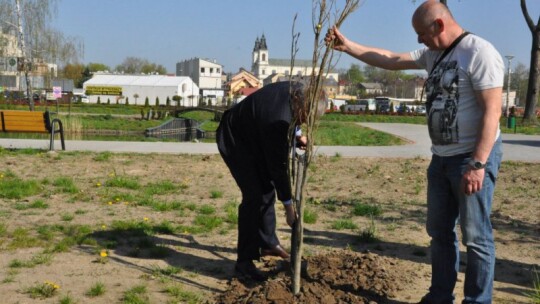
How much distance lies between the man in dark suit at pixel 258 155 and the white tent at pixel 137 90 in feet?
219

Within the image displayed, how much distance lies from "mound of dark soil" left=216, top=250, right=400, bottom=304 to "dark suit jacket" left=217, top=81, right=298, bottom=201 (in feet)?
1.94

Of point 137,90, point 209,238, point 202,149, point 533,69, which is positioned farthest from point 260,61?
point 209,238

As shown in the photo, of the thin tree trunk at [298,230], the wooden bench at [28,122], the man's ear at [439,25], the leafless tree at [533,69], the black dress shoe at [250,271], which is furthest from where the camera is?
the leafless tree at [533,69]

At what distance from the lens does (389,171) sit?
369 inches

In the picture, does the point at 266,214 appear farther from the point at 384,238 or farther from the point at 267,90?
the point at 384,238

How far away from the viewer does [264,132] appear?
386cm

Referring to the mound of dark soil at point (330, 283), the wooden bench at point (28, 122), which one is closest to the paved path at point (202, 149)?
the wooden bench at point (28, 122)

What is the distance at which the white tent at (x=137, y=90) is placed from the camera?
71631 millimetres

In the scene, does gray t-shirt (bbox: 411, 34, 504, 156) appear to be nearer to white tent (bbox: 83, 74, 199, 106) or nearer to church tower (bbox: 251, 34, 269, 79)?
white tent (bbox: 83, 74, 199, 106)

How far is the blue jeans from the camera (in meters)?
3.19

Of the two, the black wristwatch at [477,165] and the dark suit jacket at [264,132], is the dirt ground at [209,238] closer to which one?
the dark suit jacket at [264,132]

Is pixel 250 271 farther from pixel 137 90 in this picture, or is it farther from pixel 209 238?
pixel 137 90

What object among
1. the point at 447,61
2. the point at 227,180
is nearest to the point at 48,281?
the point at 447,61

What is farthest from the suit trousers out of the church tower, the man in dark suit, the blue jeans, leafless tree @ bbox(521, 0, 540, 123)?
the church tower
